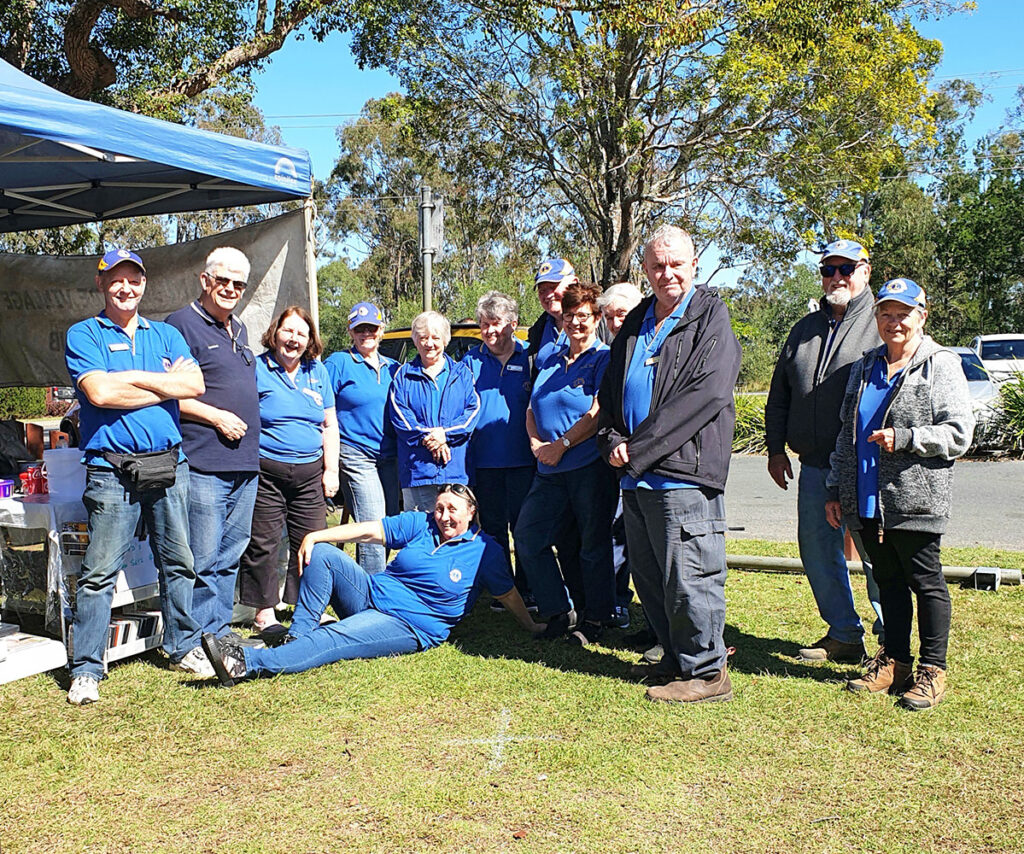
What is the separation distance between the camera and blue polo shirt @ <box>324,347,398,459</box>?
18.8 feet

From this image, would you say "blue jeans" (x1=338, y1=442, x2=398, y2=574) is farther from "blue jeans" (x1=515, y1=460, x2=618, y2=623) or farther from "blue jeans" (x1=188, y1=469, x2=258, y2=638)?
"blue jeans" (x1=515, y1=460, x2=618, y2=623)

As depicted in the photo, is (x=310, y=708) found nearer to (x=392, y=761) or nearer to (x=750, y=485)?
(x=392, y=761)

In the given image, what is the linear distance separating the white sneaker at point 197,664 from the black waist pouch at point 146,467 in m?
0.93

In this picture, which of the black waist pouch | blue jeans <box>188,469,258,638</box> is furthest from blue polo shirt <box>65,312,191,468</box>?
blue jeans <box>188,469,258,638</box>

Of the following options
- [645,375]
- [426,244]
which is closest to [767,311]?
[426,244]

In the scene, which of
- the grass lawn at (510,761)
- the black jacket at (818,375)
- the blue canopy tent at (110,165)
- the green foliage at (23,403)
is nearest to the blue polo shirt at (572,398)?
the black jacket at (818,375)

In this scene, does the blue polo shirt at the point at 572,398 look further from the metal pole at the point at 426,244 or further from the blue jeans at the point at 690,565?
the metal pole at the point at 426,244

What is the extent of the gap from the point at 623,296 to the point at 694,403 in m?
1.27

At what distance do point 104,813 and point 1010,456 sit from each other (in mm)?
12841

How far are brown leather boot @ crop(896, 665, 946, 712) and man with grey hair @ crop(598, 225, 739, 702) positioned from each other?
2.42ft

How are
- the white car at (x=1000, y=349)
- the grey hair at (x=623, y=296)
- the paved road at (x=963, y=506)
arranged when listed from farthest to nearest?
the white car at (x=1000, y=349)
the paved road at (x=963, y=506)
the grey hair at (x=623, y=296)

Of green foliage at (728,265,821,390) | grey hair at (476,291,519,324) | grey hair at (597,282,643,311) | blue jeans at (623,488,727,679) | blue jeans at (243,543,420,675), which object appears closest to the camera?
blue jeans at (623,488,727,679)

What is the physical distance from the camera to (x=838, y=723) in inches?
154

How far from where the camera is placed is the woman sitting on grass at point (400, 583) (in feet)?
15.4
